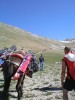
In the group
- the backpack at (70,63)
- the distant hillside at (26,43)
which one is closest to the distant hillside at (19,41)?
the distant hillside at (26,43)

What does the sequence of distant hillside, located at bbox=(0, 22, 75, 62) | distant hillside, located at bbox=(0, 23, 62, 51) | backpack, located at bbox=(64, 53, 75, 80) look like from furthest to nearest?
distant hillside, located at bbox=(0, 23, 62, 51)
distant hillside, located at bbox=(0, 22, 75, 62)
backpack, located at bbox=(64, 53, 75, 80)

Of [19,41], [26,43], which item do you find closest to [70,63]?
[19,41]

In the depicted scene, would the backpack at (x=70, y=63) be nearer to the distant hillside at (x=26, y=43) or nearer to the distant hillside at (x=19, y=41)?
the distant hillside at (x=26, y=43)

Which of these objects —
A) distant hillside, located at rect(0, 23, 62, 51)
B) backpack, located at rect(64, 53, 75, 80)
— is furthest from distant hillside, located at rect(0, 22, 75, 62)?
backpack, located at rect(64, 53, 75, 80)

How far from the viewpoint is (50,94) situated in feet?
44.1

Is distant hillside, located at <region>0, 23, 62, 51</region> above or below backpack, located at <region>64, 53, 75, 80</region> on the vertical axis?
above

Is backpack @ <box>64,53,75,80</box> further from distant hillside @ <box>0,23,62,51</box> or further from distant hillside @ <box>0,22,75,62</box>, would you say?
distant hillside @ <box>0,23,62,51</box>

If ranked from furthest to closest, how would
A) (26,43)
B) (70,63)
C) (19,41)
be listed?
(26,43), (19,41), (70,63)

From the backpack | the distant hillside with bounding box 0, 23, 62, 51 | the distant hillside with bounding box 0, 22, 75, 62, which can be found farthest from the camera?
the distant hillside with bounding box 0, 23, 62, 51

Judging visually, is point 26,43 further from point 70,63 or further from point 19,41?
point 70,63

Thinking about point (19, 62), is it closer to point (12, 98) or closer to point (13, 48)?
point (12, 98)

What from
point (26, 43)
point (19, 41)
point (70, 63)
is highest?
point (19, 41)

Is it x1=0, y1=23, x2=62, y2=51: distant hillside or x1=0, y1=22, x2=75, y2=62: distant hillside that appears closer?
x1=0, y1=22, x2=75, y2=62: distant hillside

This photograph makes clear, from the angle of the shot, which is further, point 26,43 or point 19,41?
point 26,43
